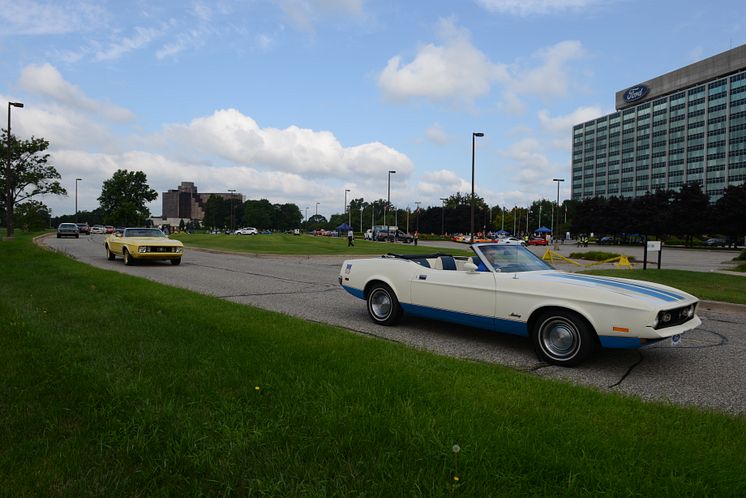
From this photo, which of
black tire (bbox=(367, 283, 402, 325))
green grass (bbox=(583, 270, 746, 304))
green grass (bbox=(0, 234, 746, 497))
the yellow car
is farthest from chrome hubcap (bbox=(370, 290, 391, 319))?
the yellow car

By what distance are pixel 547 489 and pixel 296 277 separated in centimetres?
1210

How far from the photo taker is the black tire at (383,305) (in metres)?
7.25

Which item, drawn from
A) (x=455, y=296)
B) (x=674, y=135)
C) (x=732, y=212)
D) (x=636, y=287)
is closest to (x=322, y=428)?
(x=455, y=296)

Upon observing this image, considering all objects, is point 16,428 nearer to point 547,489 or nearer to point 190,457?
point 190,457

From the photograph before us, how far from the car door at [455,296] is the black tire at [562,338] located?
633 mm

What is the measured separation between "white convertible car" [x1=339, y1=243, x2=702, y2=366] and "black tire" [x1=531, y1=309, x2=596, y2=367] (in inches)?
0.4

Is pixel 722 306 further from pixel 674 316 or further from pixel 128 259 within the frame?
pixel 128 259

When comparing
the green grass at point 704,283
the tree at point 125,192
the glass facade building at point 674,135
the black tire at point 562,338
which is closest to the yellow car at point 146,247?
the green grass at point 704,283

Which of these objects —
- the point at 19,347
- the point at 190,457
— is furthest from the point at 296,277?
the point at 190,457

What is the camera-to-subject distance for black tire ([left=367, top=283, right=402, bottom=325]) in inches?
286

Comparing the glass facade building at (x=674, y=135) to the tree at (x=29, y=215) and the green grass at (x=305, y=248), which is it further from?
the tree at (x=29, y=215)

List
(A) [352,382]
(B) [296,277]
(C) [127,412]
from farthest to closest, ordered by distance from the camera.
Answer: (B) [296,277] < (A) [352,382] < (C) [127,412]

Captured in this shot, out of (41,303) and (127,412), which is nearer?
(127,412)

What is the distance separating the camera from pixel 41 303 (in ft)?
25.7
